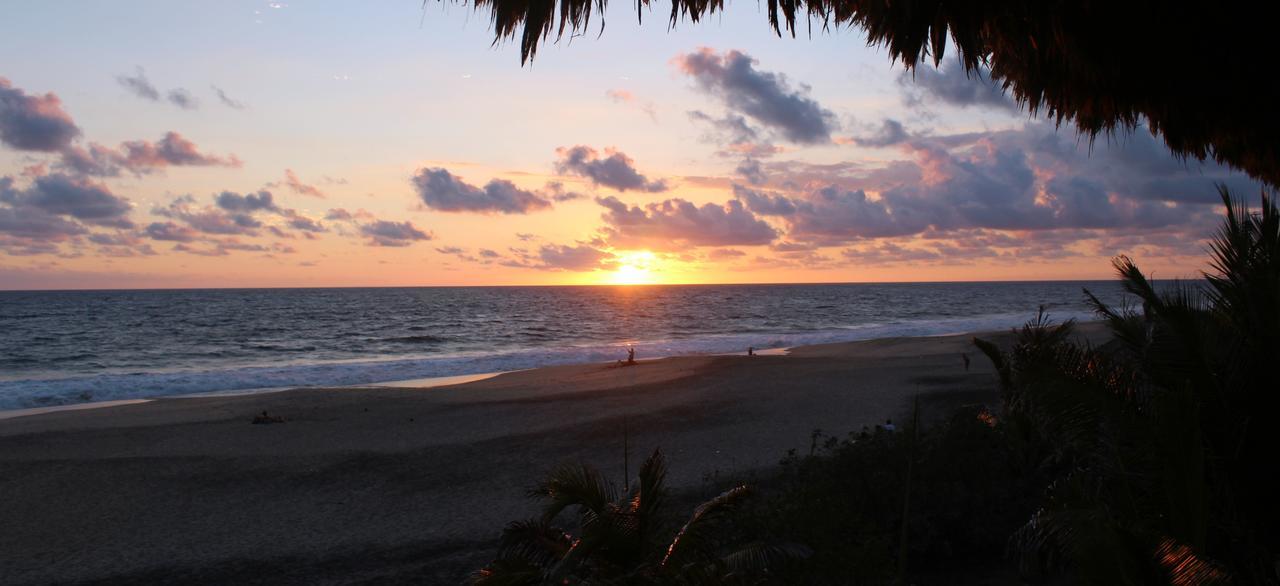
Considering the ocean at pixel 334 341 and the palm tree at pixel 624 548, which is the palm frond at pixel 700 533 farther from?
the ocean at pixel 334 341

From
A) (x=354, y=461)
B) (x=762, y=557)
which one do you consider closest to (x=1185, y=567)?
(x=762, y=557)

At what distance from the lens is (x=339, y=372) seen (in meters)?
28.4

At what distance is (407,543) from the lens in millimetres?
7668

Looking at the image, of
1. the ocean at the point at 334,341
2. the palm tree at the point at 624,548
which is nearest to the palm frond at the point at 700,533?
the palm tree at the point at 624,548

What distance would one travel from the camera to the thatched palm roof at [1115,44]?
4180 millimetres

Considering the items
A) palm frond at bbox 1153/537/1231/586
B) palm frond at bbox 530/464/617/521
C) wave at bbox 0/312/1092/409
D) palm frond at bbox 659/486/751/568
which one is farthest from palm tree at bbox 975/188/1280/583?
wave at bbox 0/312/1092/409

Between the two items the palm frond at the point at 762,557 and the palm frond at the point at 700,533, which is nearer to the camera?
the palm frond at the point at 762,557

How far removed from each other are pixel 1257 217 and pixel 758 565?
11.3 feet

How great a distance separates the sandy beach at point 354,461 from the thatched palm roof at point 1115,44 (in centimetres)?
508

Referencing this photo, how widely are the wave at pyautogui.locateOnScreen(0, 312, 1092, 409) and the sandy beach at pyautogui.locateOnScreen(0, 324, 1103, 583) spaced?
493 centimetres

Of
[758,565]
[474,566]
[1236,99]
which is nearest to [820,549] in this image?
[758,565]

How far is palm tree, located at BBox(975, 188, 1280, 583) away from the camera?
3.64 m

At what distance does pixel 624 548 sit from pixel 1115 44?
3.86 meters

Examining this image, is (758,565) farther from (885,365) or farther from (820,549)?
(885,365)
